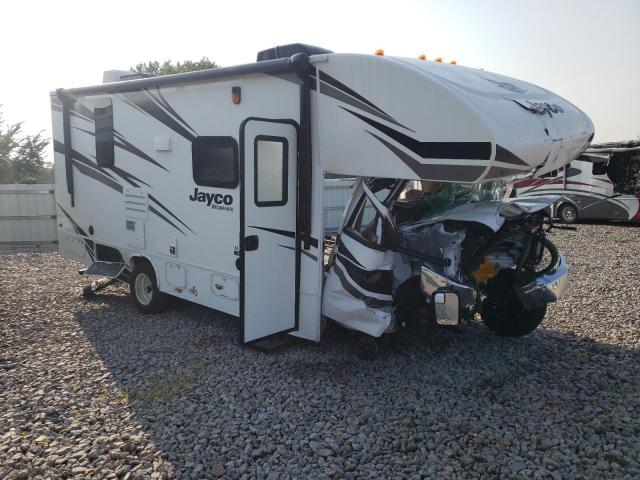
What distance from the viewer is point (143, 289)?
684cm

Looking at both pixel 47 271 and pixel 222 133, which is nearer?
pixel 222 133

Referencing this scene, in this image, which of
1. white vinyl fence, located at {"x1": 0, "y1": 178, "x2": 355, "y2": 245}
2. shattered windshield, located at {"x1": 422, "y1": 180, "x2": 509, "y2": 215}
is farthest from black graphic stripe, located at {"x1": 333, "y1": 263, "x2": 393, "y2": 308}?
white vinyl fence, located at {"x1": 0, "y1": 178, "x2": 355, "y2": 245}

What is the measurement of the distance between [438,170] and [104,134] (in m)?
4.70

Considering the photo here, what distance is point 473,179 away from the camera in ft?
13.3

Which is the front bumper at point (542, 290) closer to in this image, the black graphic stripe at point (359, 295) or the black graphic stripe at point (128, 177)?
the black graphic stripe at point (359, 295)

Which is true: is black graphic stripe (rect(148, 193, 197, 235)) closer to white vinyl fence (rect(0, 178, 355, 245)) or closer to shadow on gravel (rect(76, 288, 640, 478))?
shadow on gravel (rect(76, 288, 640, 478))

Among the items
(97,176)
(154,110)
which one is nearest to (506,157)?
(154,110)

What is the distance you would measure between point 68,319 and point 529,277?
17.8 feet

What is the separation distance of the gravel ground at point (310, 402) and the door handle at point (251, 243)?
1.12 meters

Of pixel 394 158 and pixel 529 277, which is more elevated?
pixel 394 158

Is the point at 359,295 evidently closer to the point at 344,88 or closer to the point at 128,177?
the point at 344,88

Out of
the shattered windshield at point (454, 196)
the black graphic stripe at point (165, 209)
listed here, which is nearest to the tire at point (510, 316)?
the shattered windshield at point (454, 196)

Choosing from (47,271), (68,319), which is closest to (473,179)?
(68,319)

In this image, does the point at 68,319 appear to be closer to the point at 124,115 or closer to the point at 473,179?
the point at 124,115
